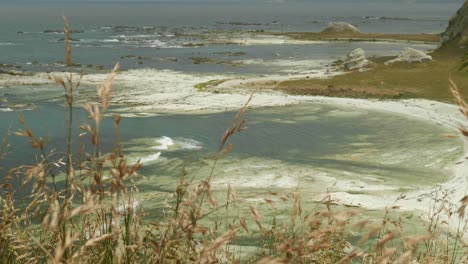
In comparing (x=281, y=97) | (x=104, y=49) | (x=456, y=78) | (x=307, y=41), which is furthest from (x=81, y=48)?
(x=456, y=78)

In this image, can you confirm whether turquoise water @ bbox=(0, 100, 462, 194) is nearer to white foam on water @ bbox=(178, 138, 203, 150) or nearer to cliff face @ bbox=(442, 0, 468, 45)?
white foam on water @ bbox=(178, 138, 203, 150)

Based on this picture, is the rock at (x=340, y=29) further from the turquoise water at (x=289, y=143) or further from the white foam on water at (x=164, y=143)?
the white foam on water at (x=164, y=143)

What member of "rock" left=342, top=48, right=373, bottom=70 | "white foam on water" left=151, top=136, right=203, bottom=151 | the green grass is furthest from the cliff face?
"white foam on water" left=151, top=136, right=203, bottom=151

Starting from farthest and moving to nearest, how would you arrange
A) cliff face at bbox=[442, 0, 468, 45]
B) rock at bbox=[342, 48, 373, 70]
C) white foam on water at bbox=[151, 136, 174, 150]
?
cliff face at bbox=[442, 0, 468, 45]
rock at bbox=[342, 48, 373, 70]
white foam on water at bbox=[151, 136, 174, 150]

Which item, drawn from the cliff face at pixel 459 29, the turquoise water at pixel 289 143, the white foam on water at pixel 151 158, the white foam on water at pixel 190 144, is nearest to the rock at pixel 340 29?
the cliff face at pixel 459 29

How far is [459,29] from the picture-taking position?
46125 mm

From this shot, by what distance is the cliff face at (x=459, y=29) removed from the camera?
44719 millimetres

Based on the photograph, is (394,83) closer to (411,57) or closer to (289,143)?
(411,57)

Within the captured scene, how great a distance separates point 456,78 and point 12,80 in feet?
90.7

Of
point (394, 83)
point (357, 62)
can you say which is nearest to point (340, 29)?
point (357, 62)

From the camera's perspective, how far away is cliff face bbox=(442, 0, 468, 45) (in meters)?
44.7

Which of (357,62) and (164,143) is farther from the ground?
(357,62)

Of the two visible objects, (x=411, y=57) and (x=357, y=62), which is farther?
(x=357, y=62)

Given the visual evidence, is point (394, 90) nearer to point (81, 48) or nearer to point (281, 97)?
point (281, 97)
